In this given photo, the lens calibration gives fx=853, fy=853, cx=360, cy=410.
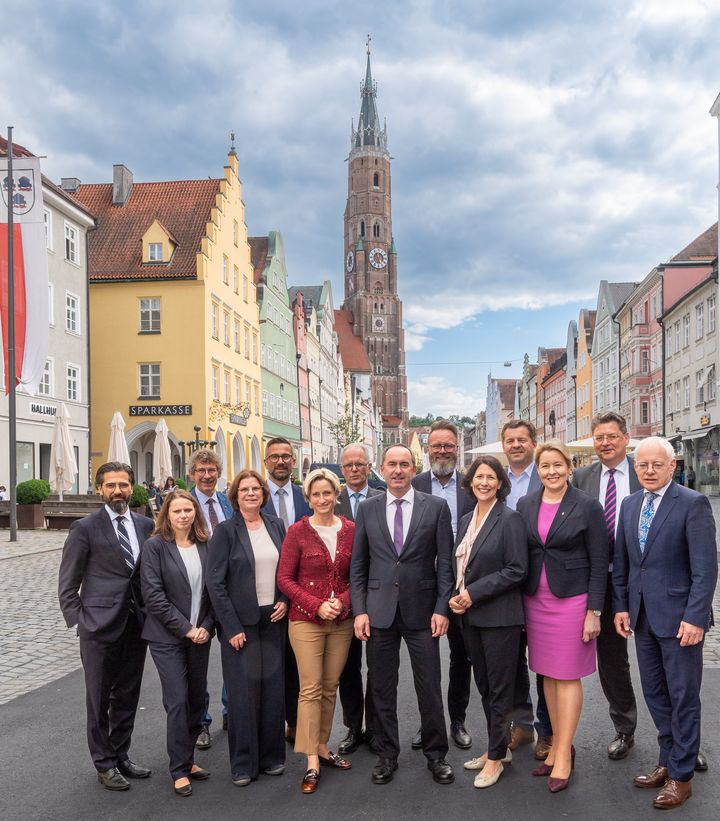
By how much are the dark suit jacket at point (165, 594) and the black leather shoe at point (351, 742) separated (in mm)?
1238

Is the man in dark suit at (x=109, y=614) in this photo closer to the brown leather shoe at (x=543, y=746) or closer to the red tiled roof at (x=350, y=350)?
the brown leather shoe at (x=543, y=746)

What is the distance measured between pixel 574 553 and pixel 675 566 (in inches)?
22.1

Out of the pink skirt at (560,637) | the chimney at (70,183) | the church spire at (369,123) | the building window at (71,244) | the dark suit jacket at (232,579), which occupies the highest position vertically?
the church spire at (369,123)

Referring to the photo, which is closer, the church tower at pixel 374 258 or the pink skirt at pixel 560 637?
the pink skirt at pixel 560 637

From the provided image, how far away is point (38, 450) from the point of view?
98.4ft

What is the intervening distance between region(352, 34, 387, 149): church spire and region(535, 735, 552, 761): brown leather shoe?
140 m

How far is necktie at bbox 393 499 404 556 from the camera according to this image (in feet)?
17.1

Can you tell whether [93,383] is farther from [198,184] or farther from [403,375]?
[403,375]

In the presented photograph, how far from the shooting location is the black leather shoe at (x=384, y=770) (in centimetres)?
496

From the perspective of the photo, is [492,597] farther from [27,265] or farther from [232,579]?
[27,265]

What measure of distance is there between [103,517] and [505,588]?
2.43 metres

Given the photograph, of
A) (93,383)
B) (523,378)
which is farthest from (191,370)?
(523,378)

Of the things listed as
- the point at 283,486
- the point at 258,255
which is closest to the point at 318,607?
the point at 283,486

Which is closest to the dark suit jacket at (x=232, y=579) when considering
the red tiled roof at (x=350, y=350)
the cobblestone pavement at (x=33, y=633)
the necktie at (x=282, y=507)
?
the necktie at (x=282, y=507)
